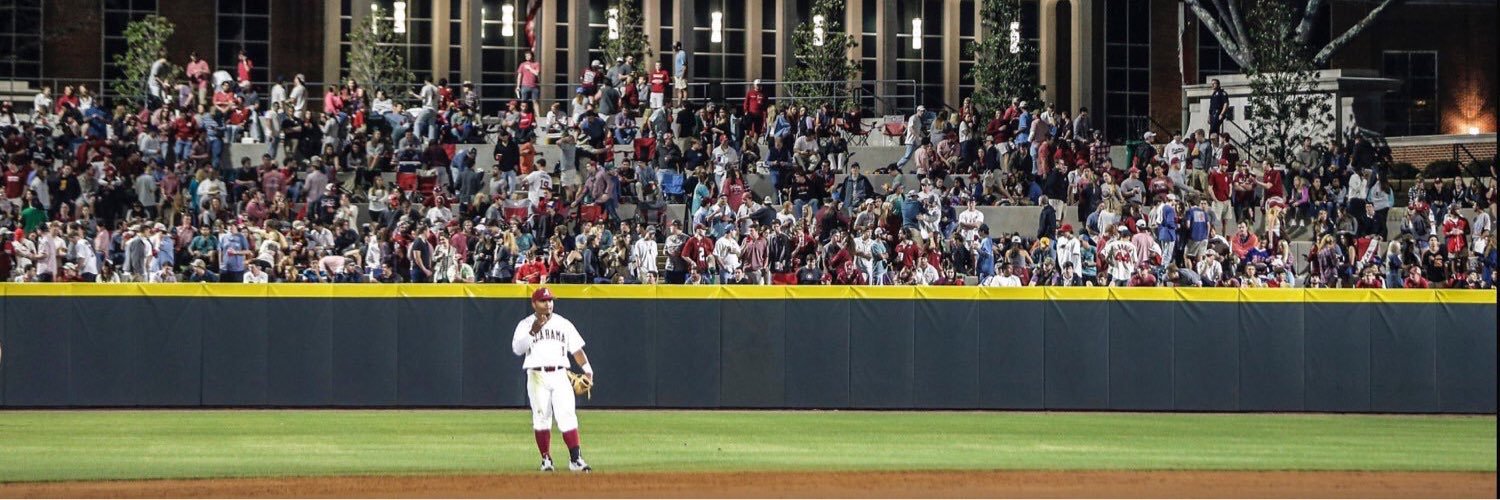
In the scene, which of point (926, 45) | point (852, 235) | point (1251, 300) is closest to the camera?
point (1251, 300)

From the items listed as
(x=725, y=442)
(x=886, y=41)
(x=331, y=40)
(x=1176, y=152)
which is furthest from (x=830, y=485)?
(x=886, y=41)

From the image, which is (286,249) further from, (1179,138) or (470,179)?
(1179,138)

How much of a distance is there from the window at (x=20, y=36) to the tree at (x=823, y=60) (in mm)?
17961

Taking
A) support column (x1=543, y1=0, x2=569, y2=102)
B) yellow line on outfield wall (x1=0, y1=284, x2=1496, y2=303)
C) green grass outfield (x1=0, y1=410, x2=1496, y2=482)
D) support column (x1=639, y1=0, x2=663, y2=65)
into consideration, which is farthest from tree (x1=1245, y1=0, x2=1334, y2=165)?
support column (x1=543, y1=0, x2=569, y2=102)

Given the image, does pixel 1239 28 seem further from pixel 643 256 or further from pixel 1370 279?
pixel 643 256

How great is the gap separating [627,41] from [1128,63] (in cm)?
1571

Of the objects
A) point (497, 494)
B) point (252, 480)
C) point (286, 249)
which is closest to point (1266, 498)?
point (497, 494)

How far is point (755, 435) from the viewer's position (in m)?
22.0

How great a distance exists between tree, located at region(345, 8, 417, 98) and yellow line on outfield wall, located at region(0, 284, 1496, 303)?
55.3 ft

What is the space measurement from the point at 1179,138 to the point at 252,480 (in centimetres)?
2014

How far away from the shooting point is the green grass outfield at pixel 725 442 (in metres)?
18.3

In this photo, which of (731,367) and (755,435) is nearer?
(755,435)

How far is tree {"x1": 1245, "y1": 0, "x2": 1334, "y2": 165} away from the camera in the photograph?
35312mm

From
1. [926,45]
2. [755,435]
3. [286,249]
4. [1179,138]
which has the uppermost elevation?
[926,45]
